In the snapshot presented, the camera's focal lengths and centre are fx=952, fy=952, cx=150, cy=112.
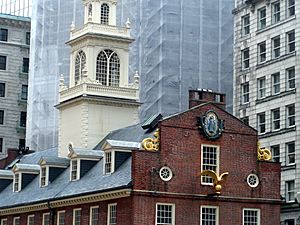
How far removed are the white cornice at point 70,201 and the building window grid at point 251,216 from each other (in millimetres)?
7979

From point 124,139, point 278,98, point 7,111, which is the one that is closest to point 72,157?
point 124,139

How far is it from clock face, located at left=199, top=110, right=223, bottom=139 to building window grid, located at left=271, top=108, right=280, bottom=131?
27.7 meters

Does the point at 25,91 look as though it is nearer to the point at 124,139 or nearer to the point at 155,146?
the point at 124,139

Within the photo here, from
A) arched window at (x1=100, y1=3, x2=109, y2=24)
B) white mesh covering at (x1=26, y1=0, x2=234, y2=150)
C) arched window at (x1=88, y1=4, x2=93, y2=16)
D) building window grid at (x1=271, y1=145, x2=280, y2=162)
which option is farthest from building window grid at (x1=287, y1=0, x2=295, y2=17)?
arched window at (x1=88, y1=4, x2=93, y2=16)

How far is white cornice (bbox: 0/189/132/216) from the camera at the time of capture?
55188 mm

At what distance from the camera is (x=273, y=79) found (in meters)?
86.4

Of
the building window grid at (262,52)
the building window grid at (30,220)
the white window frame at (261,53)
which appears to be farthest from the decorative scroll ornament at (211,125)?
the building window grid at (262,52)

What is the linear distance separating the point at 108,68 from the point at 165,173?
49.9 feet

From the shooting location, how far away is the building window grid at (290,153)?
81.9m

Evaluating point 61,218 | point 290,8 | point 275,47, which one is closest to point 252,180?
point 61,218

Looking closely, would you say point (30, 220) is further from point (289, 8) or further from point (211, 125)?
point (289, 8)

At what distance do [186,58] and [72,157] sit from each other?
29.7 m

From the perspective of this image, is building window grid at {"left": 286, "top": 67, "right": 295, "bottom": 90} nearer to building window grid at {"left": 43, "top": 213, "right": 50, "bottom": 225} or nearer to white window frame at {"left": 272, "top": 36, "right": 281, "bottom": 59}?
white window frame at {"left": 272, "top": 36, "right": 281, "bottom": 59}

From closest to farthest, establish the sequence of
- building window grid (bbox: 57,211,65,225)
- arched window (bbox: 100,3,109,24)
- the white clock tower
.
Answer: building window grid (bbox: 57,211,65,225)
the white clock tower
arched window (bbox: 100,3,109,24)
